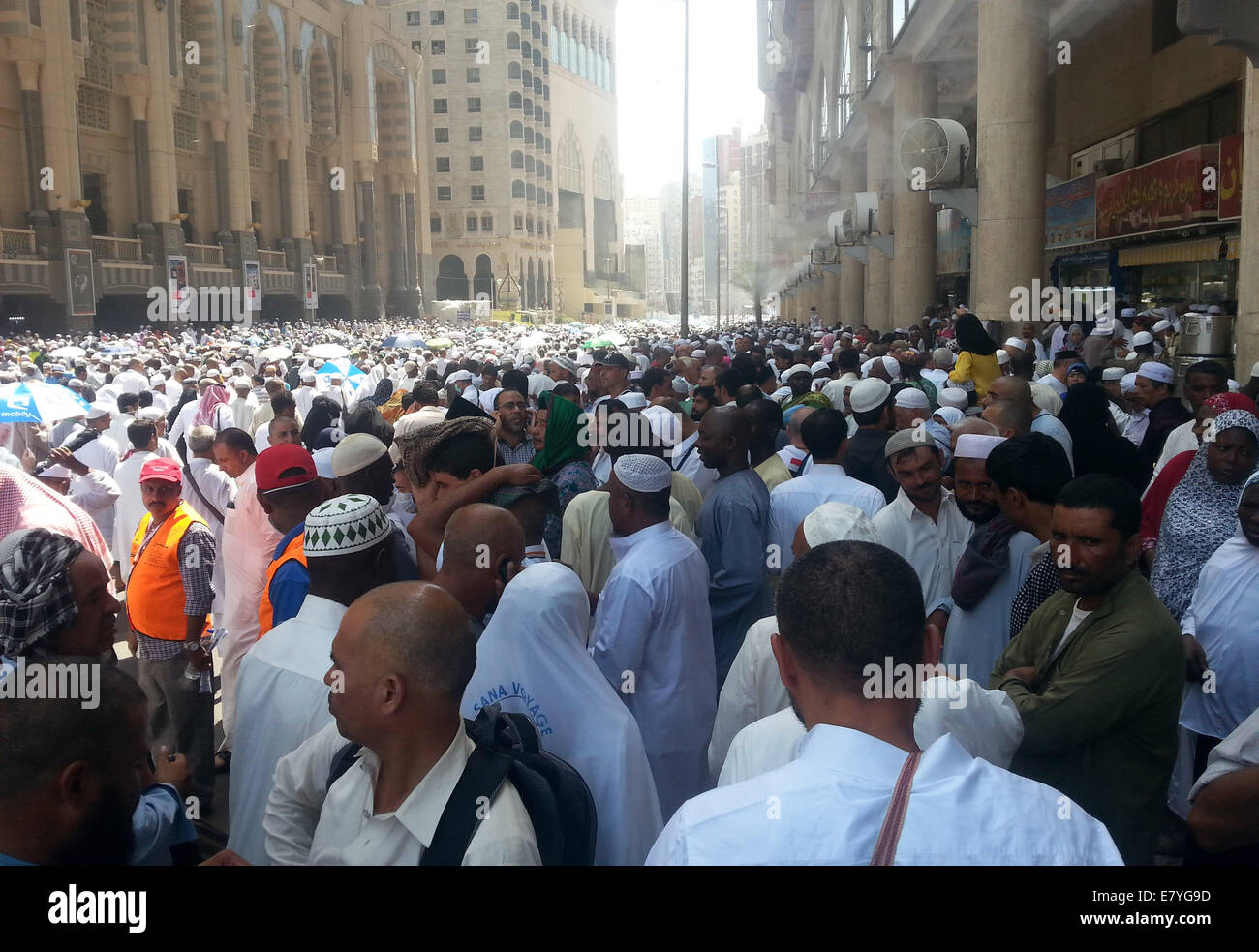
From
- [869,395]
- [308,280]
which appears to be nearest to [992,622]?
[869,395]

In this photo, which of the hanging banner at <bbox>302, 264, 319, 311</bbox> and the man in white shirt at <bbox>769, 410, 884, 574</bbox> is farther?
the hanging banner at <bbox>302, 264, 319, 311</bbox>

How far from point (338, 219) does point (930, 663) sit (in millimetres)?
55464

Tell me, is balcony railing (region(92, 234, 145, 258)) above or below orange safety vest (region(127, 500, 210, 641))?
above

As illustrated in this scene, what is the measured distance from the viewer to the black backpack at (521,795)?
2113 millimetres

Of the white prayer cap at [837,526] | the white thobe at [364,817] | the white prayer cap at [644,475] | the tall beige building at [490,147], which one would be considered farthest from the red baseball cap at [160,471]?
the tall beige building at [490,147]

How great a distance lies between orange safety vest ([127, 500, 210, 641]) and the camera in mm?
5324

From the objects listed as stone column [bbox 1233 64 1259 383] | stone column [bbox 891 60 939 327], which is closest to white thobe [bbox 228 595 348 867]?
stone column [bbox 1233 64 1259 383]

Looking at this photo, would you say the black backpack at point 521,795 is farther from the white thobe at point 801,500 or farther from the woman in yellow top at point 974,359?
the woman in yellow top at point 974,359

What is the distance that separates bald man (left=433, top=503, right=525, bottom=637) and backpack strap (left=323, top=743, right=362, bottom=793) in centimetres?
75

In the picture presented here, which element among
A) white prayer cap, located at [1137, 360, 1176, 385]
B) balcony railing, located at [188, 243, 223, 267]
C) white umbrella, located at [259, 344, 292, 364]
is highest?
balcony railing, located at [188, 243, 223, 267]

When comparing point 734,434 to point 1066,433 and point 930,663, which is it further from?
point 930,663

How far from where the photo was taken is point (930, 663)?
7.00ft

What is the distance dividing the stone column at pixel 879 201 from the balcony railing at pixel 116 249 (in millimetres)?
24190

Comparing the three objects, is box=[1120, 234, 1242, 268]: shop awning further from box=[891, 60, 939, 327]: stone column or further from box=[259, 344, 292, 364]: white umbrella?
box=[259, 344, 292, 364]: white umbrella
